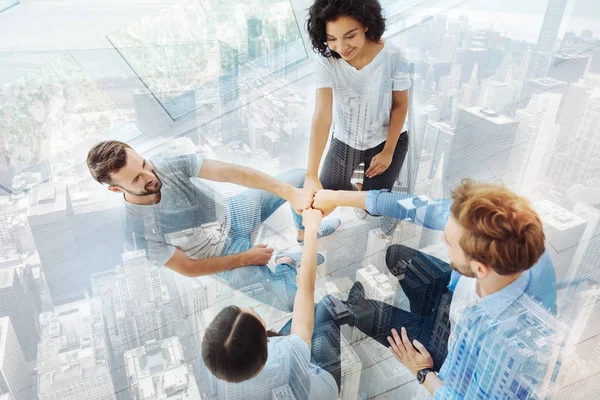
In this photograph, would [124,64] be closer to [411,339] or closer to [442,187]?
[442,187]

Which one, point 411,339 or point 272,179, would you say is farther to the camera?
point 272,179

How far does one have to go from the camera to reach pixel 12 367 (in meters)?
1.44

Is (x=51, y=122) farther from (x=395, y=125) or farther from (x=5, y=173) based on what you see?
(x=395, y=125)

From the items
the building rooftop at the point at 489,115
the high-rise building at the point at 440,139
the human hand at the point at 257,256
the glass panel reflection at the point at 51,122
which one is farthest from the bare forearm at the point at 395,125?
the glass panel reflection at the point at 51,122

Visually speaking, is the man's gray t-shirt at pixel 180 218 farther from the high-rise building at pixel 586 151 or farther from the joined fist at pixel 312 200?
the high-rise building at pixel 586 151

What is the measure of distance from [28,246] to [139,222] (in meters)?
0.48

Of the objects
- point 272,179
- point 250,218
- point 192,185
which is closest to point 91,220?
point 192,185

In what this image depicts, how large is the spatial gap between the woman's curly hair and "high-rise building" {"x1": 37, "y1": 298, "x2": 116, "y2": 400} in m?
1.27

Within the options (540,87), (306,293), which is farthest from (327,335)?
(540,87)

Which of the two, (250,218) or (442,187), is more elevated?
(442,187)

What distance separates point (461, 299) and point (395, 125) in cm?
67

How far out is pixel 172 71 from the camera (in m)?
1.74

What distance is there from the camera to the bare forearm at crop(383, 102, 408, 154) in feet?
5.03

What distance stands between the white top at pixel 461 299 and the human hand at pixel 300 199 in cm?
58
